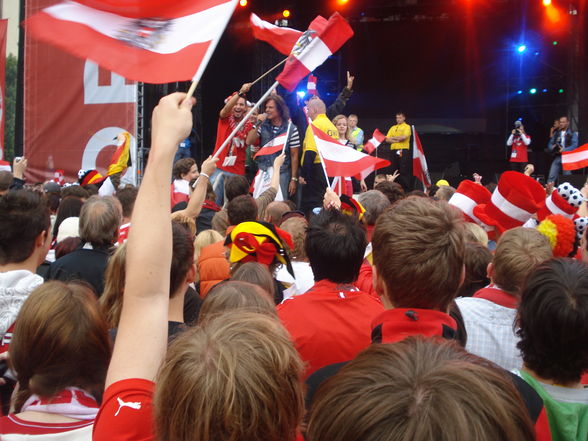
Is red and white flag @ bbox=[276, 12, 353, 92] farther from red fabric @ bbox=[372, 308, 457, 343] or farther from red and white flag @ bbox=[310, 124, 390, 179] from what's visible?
red fabric @ bbox=[372, 308, 457, 343]

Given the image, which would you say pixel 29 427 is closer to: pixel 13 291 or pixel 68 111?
pixel 13 291

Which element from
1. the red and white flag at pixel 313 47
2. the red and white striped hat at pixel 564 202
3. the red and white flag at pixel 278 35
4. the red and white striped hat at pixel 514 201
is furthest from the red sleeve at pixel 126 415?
the red and white flag at pixel 278 35

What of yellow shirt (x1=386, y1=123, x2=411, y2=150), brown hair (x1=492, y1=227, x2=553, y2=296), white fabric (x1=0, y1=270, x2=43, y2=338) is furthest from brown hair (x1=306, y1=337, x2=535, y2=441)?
yellow shirt (x1=386, y1=123, x2=411, y2=150)

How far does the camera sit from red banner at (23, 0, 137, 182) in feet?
37.1

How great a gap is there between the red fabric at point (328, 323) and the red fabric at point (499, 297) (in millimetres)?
478

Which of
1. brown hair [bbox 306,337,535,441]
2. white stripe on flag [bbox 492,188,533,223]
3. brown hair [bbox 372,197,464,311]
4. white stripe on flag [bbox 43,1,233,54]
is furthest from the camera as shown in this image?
white stripe on flag [bbox 492,188,533,223]

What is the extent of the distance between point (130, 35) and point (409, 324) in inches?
70.9

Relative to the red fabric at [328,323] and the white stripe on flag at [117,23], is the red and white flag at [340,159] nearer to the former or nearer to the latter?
the white stripe on flag at [117,23]

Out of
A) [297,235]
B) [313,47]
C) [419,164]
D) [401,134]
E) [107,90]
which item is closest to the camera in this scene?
[297,235]

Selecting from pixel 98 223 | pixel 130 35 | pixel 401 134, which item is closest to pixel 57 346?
pixel 130 35

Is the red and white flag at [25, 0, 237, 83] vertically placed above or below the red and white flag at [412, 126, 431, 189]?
above

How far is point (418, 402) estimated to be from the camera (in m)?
0.94

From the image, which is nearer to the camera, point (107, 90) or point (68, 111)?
point (107, 90)

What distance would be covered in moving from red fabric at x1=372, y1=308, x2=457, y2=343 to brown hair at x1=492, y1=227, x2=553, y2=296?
0.84 metres
